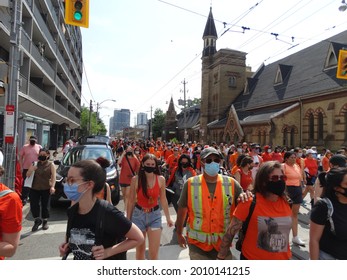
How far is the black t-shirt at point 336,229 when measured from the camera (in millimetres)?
2580

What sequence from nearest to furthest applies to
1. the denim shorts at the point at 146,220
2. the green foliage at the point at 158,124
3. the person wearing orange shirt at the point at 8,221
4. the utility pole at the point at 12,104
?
the person wearing orange shirt at the point at 8,221 → the denim shorts at the point at 146,220 → the utility pole at the point at 12,104 → the green foliage at the point at 158,124

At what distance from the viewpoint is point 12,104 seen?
836 centimetres

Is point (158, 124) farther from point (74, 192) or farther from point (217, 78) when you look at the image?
point (74, 192)

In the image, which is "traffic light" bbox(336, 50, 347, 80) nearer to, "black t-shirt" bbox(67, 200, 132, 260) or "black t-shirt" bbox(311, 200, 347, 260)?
"black t-shirt" bbox(311, 200, 347, 260)

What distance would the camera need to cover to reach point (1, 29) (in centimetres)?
1453

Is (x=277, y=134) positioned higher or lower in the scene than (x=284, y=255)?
higher

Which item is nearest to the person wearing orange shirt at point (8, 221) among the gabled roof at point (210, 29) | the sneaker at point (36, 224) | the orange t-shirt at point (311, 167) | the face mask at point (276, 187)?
the face mask at point (276, 187)

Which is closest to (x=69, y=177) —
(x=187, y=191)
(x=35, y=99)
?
(x=187, y=191)

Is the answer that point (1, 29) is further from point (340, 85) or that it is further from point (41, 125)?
point (340, 85)

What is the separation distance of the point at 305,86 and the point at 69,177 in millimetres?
30243

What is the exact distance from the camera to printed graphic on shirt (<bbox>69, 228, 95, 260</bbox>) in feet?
7.21

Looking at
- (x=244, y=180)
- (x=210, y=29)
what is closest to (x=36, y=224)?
(x=244, y=180)

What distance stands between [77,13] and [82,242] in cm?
592

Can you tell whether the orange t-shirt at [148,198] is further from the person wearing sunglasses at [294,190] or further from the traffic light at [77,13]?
the traffic light at [77,13]
